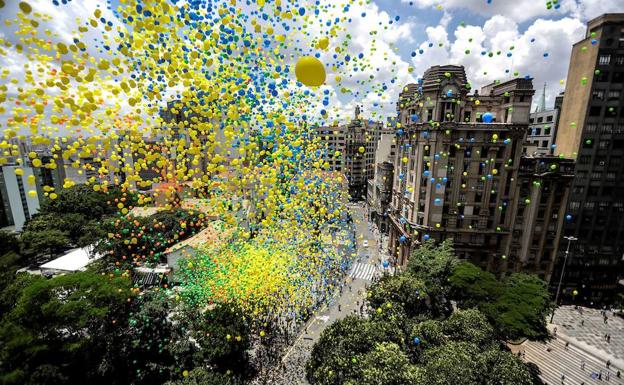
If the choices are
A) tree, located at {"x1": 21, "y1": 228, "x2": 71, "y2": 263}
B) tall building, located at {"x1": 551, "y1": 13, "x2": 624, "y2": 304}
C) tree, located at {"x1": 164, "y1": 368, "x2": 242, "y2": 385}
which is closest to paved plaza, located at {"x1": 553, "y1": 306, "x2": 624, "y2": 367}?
tall building, located at {"x1": 551, "y1": 13, "x2": 624, "y2": 304}

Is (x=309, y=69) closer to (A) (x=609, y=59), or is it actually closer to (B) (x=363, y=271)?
(B) (x=363, y=271)

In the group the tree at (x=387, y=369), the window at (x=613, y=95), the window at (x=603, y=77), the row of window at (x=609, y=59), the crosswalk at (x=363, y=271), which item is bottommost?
the crosswalk at (x=363, y=271)

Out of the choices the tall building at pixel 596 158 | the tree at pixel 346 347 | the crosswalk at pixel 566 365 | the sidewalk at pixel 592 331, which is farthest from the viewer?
the tall building at pixel 596 158

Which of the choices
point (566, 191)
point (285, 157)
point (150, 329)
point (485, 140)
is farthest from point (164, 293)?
point (566, 191)

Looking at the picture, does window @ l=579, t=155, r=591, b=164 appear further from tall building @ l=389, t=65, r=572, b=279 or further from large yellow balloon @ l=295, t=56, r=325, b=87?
large yellow balloon @ l=295, t=56, r=325, b=87

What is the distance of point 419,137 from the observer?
27.5 metres

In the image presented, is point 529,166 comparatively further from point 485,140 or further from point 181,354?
point 181,354

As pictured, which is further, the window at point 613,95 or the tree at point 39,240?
the tree at point 39,240

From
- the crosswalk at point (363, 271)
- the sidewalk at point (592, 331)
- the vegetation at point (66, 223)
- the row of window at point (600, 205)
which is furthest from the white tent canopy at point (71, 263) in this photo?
the row of window at point (600, 205)

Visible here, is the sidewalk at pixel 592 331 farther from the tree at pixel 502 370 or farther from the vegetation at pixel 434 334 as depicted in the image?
the tree at pixel 502 370

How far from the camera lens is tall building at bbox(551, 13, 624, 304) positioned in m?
25.3

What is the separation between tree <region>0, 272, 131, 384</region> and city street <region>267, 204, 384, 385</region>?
10.4 metres

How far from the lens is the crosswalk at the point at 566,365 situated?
19984 millimetres

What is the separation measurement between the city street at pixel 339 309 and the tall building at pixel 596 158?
2022cm
